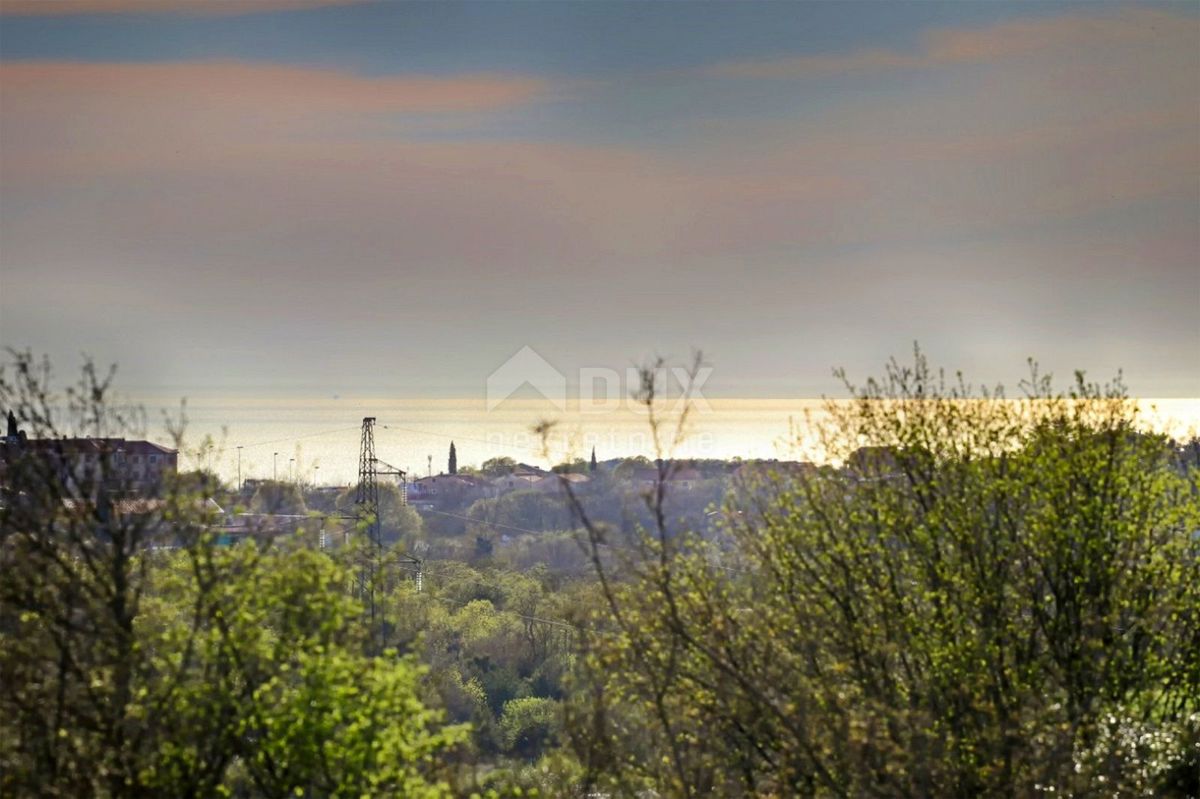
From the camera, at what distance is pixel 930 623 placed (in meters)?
17.3

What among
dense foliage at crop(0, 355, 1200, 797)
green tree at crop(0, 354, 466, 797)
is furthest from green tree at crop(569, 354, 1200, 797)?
green tree at crop(0, 354, 466, 797)

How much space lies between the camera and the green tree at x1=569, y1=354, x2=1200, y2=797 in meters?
15.5

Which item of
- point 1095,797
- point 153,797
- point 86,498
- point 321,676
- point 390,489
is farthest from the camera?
point 390,489

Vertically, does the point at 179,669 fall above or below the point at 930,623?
above

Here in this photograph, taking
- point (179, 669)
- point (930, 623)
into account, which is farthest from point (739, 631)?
point (179, 669)

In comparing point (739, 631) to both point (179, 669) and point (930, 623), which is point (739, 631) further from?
point (179, 669)

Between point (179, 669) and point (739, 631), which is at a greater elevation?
point (179, 669)

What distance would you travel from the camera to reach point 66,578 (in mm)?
12859

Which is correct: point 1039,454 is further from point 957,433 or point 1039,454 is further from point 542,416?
point 542,416

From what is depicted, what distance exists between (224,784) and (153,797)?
2.08 ft

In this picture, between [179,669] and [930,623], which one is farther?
[930,623]

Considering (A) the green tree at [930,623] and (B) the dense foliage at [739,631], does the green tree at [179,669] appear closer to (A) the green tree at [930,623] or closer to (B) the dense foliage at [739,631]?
(B) the dense foliage at [739,631]

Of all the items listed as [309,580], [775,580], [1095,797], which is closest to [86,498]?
[309,580]

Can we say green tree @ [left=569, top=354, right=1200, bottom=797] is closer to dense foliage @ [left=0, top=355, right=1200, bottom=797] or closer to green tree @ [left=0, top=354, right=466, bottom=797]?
dense foliage @ [left=0, top=355, right=1200, bottom=797]
